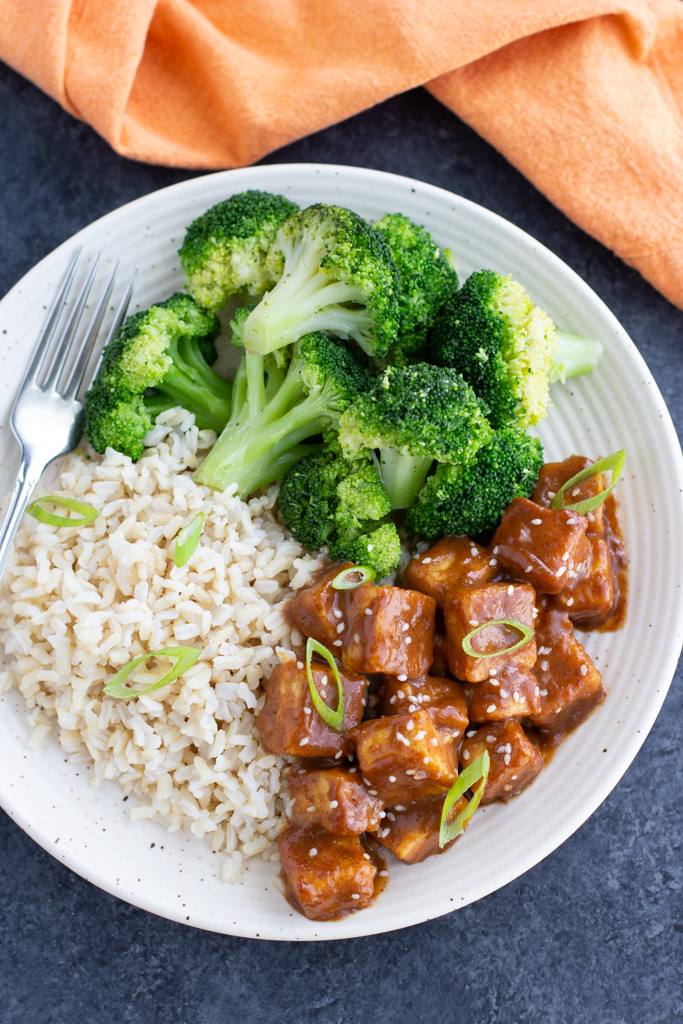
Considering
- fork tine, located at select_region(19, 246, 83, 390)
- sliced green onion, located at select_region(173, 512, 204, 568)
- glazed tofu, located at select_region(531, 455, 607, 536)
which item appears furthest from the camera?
fork tine, located at select_region(19, 246, 83, 390)

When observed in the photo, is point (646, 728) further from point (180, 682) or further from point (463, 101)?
point (463, 101)

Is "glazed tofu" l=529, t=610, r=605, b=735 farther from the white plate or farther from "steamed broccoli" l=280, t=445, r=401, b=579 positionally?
"steamed broccoli" l=280, t=445, r=401, b=579

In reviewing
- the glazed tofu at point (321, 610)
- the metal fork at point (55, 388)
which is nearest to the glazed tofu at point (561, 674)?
the glazed tofu at point (321, 610)

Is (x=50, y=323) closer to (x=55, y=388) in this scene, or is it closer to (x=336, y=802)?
(x=55, y=388)

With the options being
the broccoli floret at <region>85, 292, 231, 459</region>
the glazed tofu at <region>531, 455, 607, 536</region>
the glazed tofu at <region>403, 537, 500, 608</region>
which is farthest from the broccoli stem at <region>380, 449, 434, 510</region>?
the broccoli floret at <region>85, 292, 231, 459</region>

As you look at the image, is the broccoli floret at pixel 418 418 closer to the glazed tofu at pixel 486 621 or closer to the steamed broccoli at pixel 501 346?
the steamed broccoli at pixel 501 346

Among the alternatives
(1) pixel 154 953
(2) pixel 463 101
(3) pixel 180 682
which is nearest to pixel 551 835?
(3) pixel 180 682
